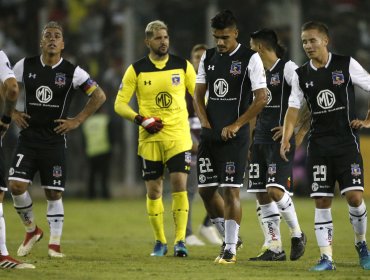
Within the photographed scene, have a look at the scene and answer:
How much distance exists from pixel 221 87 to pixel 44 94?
2.17m

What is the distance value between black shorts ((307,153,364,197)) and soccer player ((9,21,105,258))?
3.12m

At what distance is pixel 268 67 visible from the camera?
1209 cm

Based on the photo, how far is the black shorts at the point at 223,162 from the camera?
11.2 m

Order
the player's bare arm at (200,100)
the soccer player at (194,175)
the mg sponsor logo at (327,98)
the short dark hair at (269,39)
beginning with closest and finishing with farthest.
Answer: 1. the mg sponsor logo at (327,98)
2. the player's bare arm at (200,100)
3. the short dark hair at (269,39)
4. the soccer player at (194,175)

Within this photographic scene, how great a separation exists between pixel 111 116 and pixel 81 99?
98 cm

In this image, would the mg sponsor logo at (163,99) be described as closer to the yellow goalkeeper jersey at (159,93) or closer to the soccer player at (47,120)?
the yellow goalkeeper jersey at (159,93)

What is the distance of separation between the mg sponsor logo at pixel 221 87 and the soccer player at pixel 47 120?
1.78m

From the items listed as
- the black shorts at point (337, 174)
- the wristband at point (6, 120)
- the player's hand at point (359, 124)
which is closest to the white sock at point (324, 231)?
the black shorts at point (337, 174)

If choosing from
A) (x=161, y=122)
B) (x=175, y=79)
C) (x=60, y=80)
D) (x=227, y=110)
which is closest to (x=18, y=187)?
(x=60, y=80)

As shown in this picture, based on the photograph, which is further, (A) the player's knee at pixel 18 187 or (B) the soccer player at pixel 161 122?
(B) the soccer player at pixel 161 122

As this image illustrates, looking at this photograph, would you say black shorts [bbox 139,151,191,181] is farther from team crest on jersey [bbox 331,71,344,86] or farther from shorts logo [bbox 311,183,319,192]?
team crest on jersey [bbox 331,71,344,86]

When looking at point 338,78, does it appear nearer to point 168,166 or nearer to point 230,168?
point 230,168

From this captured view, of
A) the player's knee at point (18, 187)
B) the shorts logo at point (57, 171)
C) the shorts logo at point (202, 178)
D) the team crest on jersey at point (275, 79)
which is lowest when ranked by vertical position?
the player's knee at point (18, 187)

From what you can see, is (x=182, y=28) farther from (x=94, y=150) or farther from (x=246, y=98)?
(x=246, y=98)
